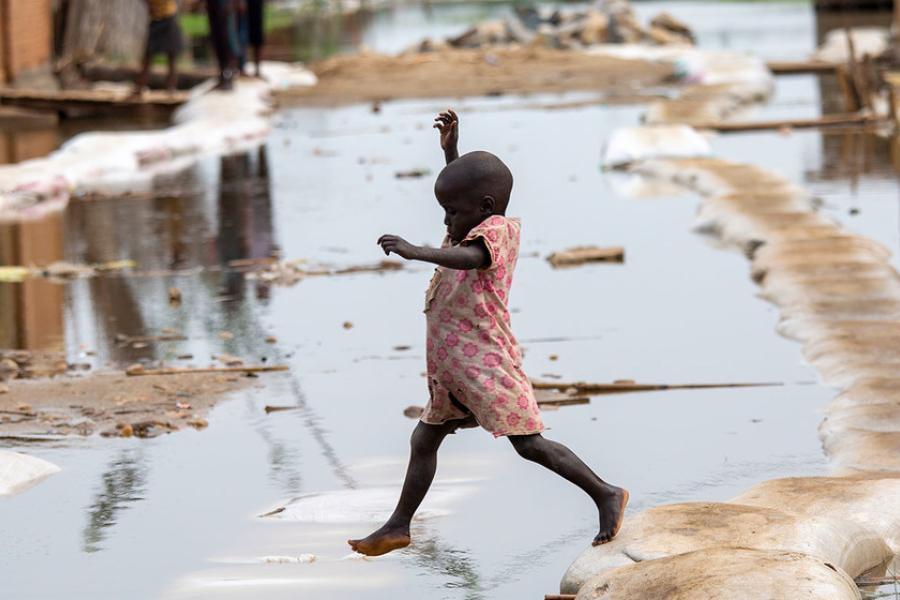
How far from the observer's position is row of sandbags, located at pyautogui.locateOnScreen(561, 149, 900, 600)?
411 centimetres

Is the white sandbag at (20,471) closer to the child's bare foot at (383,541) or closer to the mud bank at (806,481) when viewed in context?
the child's bare foot at (383,541)

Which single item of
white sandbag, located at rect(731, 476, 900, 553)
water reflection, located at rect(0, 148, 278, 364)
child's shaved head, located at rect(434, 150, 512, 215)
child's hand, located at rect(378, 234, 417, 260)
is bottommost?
water reflection, located at rect(0, 148, 278, 364)

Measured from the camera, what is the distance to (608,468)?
586 centimetres

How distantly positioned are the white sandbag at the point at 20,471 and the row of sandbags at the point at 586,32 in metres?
25.9

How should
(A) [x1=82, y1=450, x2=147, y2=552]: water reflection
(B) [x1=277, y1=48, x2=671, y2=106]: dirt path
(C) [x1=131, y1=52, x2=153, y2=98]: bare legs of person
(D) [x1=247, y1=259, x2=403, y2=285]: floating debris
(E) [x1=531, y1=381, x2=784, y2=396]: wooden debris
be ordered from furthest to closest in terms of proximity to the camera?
(B) [x1=277, y1=48, x2=671, y2=106]: dirt path → (C) [x1=131, y1=52, x2=153, y2=98]: bare legs of person → (D) [x1=247, y1=259, x2=403, y2=285]: floating debris → (E) [x1=531, y1=381, x2=784, y2=396]: wooden debris → (A) [x1=82, y1=450, x2=147, y2=552]: water reflection

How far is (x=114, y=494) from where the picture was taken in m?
5.62

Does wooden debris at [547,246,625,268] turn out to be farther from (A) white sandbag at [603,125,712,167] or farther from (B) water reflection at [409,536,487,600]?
(B) water reflection at [409,536,487,600]

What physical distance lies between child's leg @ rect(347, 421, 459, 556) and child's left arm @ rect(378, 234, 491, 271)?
0.50 metres

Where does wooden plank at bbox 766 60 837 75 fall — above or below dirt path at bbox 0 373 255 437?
above

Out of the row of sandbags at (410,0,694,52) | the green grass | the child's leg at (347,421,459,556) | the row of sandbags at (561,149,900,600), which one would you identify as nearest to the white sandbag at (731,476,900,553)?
the row of sandbags at (561,149,900,600)

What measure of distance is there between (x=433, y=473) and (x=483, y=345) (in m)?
0.41

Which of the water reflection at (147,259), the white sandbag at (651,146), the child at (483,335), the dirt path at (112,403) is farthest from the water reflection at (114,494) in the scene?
the white sandbag at (651,146)

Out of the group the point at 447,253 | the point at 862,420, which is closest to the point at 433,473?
the point at 447,253

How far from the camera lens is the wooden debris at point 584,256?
9922mm
